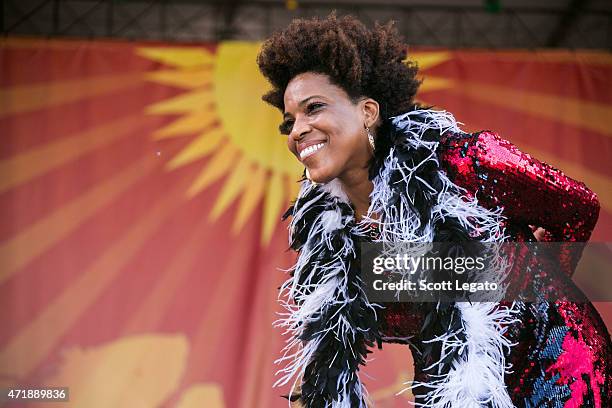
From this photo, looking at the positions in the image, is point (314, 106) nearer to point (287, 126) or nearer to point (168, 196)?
point (287, 126)

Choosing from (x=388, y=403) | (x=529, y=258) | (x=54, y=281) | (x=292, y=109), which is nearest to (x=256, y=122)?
(x=54, y=281)

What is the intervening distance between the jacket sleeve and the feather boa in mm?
29

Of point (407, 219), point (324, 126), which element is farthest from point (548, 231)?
point (324, 126)

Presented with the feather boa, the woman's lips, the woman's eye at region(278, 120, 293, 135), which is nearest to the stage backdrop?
the feather boa

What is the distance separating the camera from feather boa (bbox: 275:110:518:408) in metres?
1.40

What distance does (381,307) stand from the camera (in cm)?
160

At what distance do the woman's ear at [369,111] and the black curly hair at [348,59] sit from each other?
0.02 m

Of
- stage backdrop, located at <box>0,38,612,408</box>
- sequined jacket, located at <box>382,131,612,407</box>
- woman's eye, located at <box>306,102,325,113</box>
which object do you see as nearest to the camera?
sequined jacket, located at <box>382,131,612,407</box>

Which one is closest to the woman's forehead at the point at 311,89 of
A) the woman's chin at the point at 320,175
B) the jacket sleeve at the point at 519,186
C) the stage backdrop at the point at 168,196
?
the woman's chin at the point at 320,175

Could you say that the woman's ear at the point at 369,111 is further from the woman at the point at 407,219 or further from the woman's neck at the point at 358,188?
the woman's neck at the point at 358,188

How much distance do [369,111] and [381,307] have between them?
1.42ft

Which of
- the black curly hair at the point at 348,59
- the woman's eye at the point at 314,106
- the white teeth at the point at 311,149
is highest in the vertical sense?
the black curly hair at the point at 348,59

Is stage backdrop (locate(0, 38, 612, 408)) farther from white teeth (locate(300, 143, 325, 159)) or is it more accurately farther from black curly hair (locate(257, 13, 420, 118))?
white teeth (locate(300, 143, 325, 159))

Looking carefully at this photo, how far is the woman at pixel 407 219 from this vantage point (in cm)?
141
